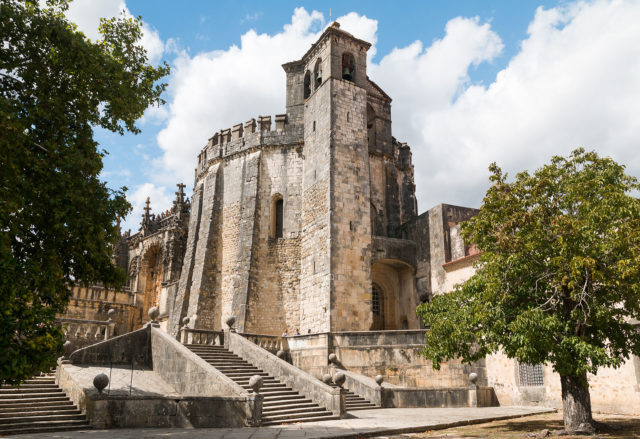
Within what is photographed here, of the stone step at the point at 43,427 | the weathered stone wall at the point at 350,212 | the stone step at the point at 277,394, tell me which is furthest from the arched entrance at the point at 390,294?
the stone step at the point at 43,427

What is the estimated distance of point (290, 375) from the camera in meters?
14.7

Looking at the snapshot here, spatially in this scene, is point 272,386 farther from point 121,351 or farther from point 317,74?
point 317,74

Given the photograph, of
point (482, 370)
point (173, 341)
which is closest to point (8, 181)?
point (173, 341)

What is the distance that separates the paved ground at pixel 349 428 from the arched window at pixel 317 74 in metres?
17.2

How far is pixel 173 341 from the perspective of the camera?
14891mm

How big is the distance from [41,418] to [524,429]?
10227mm

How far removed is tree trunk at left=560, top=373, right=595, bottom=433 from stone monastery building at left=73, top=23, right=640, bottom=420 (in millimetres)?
6827

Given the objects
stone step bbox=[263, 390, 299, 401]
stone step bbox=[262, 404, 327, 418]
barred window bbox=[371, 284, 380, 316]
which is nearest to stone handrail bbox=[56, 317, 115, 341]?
stone step bbox=[263, 390, 299, 401]

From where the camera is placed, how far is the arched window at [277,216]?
85.1 feet

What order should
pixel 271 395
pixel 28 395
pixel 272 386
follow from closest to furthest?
pixel 28 395 → pixel 271 395 → pixel 272 386

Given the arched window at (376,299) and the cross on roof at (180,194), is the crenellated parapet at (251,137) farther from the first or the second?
the arched window at (376,299)

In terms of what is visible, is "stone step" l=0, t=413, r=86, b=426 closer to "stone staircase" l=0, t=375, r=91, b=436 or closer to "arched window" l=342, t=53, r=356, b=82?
"stone staircase" l=0, t=375, r=91, b=436

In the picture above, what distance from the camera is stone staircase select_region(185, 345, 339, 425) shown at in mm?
12648

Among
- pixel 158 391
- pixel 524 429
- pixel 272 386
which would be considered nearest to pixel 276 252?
pixel 272 386
